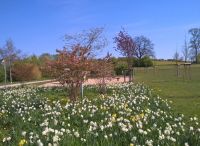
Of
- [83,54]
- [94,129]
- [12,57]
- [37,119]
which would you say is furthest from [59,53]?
[12,57]

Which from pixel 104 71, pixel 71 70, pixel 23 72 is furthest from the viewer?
pixel 23 72

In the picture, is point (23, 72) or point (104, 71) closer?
point (104, 71)

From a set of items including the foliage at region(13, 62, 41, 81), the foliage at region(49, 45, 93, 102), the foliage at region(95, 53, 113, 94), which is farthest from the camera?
the foliage at region(13, 62, 41, 81)

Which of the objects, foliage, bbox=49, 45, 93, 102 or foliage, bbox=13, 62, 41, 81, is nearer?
foliage, bbox=49, 45, 93, 102

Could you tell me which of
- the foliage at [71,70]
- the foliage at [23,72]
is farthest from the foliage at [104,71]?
the foliage at [23,72]

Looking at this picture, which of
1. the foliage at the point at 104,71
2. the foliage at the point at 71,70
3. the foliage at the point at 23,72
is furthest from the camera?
the foliage at the point at 23,72

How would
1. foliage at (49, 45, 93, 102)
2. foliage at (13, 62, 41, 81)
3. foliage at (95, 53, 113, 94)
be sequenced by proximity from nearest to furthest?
1. foliage at (49, 45, 93, 102)
2. foliage at (95, 53, 113, 94)
3. foliage at (13, 62, 41, 81)

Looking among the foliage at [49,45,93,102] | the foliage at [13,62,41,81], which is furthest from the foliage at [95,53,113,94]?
the foliage at [13,62,41,81]

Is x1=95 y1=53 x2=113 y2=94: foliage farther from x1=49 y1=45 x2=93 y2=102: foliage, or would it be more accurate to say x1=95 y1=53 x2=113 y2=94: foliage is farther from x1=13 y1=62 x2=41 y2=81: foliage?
x1=13 y1=62 x2=41 y2=81: foliage

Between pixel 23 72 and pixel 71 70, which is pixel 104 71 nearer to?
pixel 71 70

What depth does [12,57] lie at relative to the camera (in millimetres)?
59031

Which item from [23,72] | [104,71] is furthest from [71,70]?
[23,72]

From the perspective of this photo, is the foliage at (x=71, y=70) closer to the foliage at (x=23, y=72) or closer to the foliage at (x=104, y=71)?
the foliage at (x=104, y=71)

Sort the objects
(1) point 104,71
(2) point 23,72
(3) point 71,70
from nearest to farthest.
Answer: (3) point 71,70 → (1) point 104,71 → (2) point 23,72
